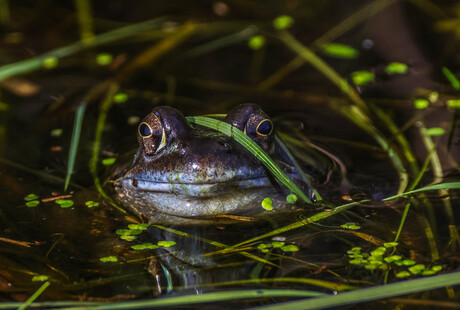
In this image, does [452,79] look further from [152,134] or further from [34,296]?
[34,296]

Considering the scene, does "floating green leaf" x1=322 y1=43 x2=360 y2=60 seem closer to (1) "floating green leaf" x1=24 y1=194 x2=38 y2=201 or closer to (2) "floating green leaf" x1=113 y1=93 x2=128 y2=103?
(2) "floating green leaf" x1=113 y1=93 x2=128 y2=103

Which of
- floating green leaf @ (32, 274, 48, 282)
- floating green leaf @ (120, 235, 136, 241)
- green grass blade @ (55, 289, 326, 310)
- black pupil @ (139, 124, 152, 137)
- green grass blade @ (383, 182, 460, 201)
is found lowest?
green grass blade @ (55, 289, 326, 310)

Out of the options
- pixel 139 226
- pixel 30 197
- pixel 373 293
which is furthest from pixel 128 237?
pixel 373 293

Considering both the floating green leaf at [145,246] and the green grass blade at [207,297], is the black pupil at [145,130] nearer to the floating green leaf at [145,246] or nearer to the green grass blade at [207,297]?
the floating green leaf at [145,246]

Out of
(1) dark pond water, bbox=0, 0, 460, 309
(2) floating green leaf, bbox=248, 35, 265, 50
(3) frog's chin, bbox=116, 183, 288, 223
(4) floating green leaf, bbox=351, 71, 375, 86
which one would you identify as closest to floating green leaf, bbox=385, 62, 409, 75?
(1) dark pond water, bbox=0, 0, 460, 309

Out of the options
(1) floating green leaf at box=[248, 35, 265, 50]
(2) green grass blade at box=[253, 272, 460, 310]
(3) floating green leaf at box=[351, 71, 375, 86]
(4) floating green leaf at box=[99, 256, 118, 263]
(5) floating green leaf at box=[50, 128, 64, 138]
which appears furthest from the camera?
(1) floating green leaf at box=[248, 35, 265, 50]

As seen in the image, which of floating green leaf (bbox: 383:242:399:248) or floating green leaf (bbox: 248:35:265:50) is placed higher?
floating green leaf (bbox: 248:35:265:50)
